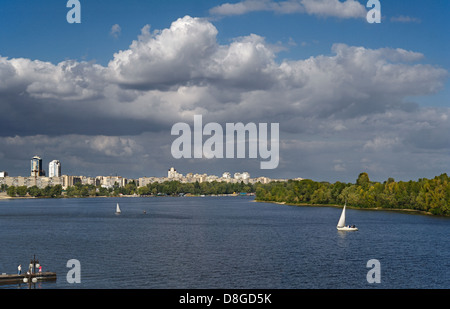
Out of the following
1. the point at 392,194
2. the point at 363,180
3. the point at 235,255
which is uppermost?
the point at 363,180

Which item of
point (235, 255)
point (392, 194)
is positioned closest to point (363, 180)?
point (392, 194)

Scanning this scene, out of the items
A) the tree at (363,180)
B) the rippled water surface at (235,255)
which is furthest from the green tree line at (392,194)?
the rippled water surface at (235,255)

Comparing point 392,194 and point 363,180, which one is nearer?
point 392,194

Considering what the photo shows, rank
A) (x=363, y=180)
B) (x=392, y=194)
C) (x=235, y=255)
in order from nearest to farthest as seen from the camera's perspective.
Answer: (x=235, y=255) → (x=392, y=194) → (x=363, y=180)

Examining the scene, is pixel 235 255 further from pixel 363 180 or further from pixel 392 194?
pixel 363 180

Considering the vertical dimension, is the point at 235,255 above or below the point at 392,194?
below

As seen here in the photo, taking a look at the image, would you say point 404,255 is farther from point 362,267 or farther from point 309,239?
point 309,239

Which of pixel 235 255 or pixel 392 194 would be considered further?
pixel 392 194

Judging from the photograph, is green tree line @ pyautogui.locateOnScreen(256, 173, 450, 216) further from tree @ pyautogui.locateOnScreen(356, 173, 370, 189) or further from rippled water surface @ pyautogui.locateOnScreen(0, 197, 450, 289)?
rippled water surface @ pyautogui.locateOnScreen(0, 197, 450, 289)

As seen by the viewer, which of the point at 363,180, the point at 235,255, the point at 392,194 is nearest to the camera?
the point at 235,255

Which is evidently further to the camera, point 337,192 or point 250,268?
point 337,192

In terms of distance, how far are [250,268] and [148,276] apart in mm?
11370
